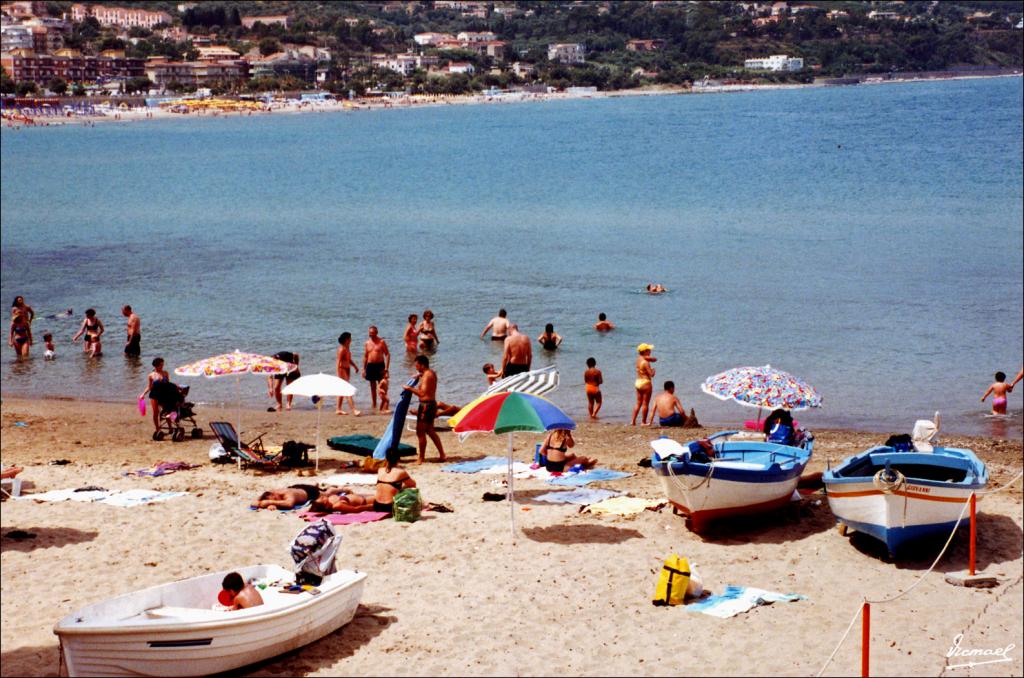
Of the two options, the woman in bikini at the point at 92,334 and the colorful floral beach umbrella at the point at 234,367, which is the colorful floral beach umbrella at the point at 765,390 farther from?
Result: the woman in bikini at the point at 92,334

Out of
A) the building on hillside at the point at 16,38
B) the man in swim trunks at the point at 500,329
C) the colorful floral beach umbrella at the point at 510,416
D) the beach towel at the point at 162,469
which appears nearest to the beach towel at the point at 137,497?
the beach towel at the point at 162,469

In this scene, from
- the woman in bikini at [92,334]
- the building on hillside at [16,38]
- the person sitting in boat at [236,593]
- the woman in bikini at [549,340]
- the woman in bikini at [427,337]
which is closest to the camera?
the person sitting in boat at [236,593]

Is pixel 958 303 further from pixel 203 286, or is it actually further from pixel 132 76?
pixel 132 76

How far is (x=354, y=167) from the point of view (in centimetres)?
8038

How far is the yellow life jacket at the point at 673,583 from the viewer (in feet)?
32.0

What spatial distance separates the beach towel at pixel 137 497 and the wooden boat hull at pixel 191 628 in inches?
146

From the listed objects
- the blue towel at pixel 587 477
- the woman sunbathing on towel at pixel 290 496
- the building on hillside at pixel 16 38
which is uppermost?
the building on hillside at pixel 16 38

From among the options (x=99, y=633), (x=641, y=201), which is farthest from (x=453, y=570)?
(x=641, y=201)

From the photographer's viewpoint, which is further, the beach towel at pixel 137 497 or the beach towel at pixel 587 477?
the beach towel at pixel 587 477

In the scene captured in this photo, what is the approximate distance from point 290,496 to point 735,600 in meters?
4.85

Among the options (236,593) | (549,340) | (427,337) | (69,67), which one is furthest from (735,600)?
(69,67)

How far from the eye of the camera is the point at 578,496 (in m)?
12.8

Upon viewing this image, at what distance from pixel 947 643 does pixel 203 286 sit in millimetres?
26648

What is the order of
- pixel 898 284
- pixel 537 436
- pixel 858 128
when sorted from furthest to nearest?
pixel 858 128 < pixel 898 284 < pixel 537 436
